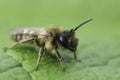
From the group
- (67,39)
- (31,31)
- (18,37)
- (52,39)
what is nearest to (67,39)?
(67,39)

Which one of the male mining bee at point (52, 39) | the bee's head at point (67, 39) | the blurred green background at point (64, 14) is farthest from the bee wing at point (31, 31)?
the blurred green background at point (64, 14)

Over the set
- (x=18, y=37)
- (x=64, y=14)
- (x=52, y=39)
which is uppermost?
(x=52, y=39)

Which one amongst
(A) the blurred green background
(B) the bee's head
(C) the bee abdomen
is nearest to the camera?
(B) the bee's head

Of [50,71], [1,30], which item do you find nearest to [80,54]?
[50,71]

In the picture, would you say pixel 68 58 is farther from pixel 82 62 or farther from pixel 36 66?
pixel 36 66

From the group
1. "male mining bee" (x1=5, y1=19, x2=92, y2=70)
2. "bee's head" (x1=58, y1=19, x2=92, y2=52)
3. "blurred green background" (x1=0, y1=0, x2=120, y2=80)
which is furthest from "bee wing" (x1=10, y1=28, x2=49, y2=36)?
"blurred green background" (x1=0, y1=0, x2=120, y2=80)

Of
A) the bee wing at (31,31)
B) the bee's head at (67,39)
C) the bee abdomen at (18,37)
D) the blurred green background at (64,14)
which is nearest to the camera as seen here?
the bee's head at (67,39)

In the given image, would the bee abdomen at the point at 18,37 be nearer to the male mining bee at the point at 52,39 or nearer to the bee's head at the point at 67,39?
the male mining bee at the point at 52,39

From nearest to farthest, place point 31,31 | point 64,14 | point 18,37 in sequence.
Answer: point 31,31 → point 18,37 → point 64,14

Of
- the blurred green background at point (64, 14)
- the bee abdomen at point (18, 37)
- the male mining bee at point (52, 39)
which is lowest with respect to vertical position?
the blurred green background at point (64, 14)

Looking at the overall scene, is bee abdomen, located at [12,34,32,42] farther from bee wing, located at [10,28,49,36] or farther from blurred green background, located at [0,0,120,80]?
blurred green background, located at [0,0,120,80]

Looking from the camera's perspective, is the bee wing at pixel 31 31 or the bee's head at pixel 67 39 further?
the bee wing at pixel 31 31

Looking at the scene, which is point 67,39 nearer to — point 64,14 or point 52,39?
point 52,39
